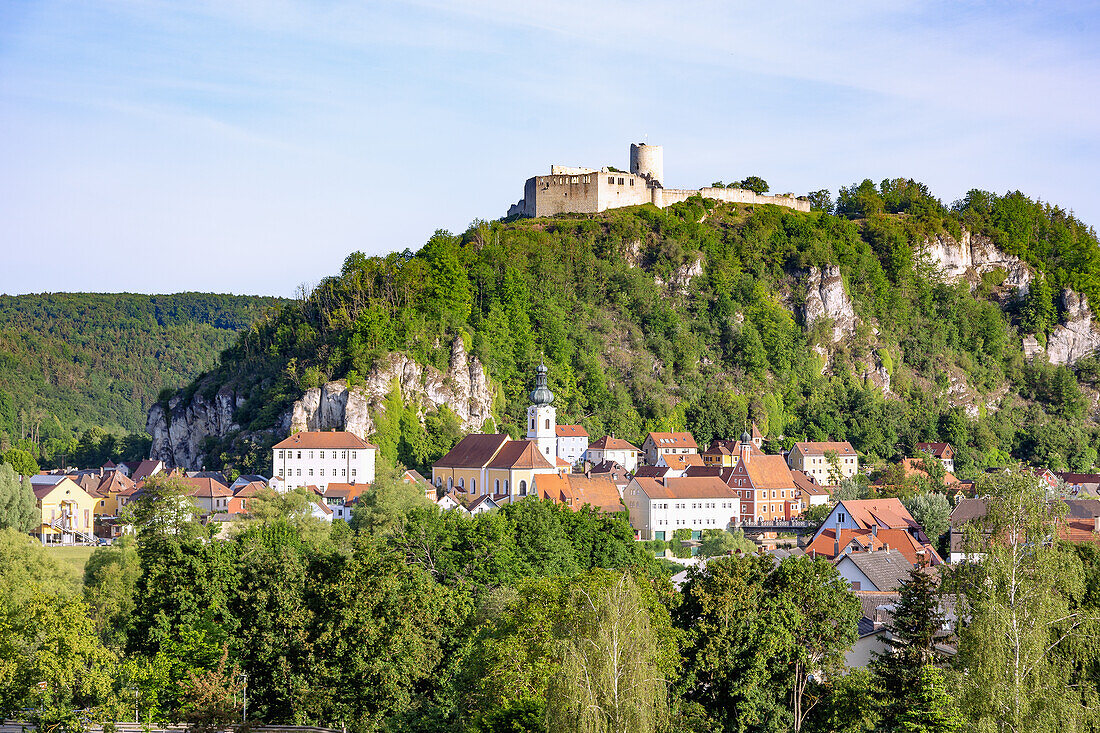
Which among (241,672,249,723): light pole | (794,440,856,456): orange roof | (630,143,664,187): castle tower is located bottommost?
(241,672,249,723): light pole

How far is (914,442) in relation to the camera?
107 m

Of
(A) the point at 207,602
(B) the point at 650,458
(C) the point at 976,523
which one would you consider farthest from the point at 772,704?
(B) the point at 650,458

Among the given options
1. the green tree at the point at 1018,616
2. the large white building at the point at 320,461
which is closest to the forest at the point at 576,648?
the green tree at the point at 1018,616

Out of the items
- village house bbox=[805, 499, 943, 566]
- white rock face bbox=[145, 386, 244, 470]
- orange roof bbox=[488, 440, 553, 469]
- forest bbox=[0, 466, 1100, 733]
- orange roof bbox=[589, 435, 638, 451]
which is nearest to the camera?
forest bbox=[0, 466, 1100, 733]

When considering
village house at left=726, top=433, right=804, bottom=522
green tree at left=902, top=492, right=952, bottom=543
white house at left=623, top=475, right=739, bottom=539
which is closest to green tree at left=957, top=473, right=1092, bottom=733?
green tree at left=902, top=492, right=952, bottom=543

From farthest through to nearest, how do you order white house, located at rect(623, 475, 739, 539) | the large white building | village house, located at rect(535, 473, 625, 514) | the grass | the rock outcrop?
the rock outcrop → the large white building → white house, located at rect(623, 475, 739, 539) → village house, located at rect(535, 473, 625, 514) → the grass

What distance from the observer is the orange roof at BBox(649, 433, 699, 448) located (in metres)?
98.7

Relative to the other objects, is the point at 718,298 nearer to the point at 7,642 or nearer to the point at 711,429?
the point at 711,429

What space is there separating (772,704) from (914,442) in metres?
80.0

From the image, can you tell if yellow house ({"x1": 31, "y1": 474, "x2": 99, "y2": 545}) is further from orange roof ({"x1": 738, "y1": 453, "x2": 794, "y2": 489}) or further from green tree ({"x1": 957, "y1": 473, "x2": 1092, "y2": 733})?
green tree ({"x1": 957, "y1": 473, "x2": 1092, "y2": 733})

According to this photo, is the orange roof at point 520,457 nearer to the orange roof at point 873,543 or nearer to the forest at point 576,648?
the orange roof at point 873,543

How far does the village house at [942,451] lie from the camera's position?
339 ft

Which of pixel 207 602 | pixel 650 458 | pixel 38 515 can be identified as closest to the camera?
pixel 207 602

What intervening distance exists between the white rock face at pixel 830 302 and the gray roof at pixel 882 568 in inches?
2617
